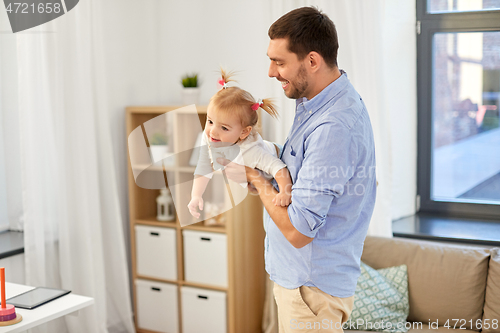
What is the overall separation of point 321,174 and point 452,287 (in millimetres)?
1521

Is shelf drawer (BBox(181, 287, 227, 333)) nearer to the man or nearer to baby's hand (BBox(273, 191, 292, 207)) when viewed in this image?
the man

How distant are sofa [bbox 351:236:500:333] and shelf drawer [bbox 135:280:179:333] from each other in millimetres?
1415

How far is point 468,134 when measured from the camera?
308 cm

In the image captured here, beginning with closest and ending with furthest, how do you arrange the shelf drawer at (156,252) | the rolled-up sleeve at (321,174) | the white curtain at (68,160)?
the rolled-up sleeve at (321,174)
the white curtain at (68,160)
the shelf drawer at (156,252)

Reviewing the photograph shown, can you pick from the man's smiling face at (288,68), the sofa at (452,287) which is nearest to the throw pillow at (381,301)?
the sofa at (452,287)

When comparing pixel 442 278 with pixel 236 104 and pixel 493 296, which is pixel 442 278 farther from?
pixel 236 104

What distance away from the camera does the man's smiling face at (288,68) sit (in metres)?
1.20

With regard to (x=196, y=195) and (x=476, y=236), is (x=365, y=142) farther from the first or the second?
(x=476, y=236)

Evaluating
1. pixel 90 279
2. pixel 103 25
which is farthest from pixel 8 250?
pixel 103 25

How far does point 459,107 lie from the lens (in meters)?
3.08

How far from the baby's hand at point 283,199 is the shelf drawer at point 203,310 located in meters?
1.74

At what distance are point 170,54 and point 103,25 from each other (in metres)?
0.53

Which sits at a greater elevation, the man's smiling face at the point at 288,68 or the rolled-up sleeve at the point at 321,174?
the man's smiling face at the point at 288,68

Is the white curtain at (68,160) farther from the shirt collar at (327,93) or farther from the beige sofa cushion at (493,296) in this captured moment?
the beige sofa cushion at (493,296)
